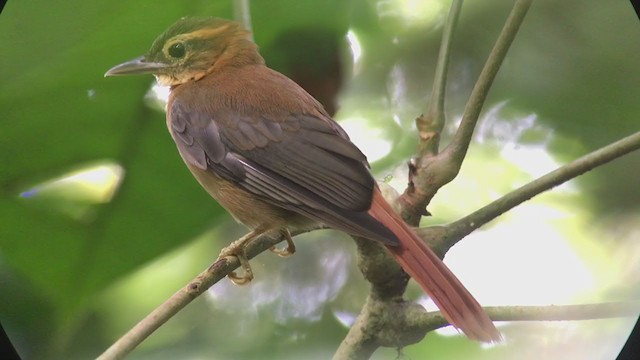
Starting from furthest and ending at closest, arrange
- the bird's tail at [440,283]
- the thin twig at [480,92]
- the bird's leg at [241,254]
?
1. the bird's leg at [241,254]
2. the thin twig at [480,92]
3. the bird's tail at [440,283]

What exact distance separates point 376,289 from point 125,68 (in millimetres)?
754

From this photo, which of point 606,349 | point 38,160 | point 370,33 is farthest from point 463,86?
point 38,160

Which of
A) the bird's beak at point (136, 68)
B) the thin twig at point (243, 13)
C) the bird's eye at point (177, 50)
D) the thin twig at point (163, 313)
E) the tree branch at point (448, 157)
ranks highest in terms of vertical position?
the thin twig at point (243, 13)

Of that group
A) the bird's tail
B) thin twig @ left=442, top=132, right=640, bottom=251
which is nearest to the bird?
the bird's tail

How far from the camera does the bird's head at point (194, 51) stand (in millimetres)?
1952

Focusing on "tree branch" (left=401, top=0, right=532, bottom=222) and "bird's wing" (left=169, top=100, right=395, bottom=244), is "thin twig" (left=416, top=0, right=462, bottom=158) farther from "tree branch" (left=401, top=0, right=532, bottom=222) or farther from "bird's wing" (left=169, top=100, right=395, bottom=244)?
"bird's wing" (left=169, top=100, right=395, bottom=244)

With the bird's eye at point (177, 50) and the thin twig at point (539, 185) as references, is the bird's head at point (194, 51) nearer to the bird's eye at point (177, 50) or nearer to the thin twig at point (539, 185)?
the bird's eye at point (177, 50)

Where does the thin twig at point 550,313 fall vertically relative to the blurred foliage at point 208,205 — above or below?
below

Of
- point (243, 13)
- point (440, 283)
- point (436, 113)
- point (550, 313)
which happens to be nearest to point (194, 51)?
point (243, 13)

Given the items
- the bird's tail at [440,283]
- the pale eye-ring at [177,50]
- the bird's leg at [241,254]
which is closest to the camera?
the bird's tail at [440,283]

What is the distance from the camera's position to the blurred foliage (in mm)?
1834

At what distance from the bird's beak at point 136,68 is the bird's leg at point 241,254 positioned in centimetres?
46

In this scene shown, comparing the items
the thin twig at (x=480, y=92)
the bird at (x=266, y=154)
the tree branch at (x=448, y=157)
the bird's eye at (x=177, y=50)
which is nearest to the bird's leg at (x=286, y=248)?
the bird at (x=266, y=154)

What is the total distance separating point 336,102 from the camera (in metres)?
1.95
